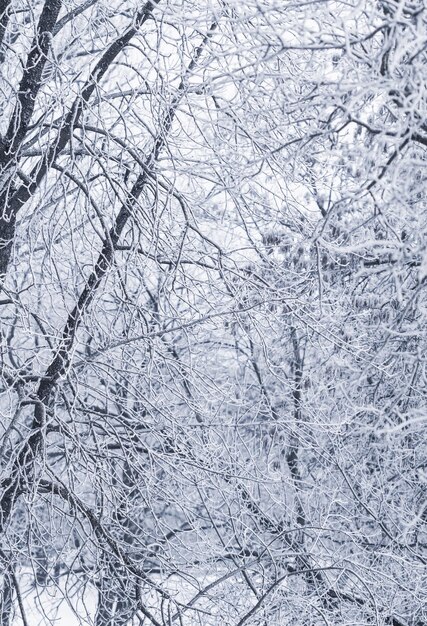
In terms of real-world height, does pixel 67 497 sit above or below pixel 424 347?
below

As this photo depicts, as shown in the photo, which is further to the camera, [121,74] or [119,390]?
[121,74]

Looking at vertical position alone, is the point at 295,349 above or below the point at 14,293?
above

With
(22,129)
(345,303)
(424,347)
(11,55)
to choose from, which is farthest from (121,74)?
(424,347)

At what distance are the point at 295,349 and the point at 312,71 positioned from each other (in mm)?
4070

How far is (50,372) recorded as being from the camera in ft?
18.9

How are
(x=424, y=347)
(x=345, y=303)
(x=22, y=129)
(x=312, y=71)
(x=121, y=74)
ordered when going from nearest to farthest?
(x=312, y=71) < (x=22, y=129) < (x=424, y=347) < (x=345, y=303) < (x=121, y=74)

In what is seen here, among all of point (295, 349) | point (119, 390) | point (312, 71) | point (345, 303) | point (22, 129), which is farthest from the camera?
point (295, 349)

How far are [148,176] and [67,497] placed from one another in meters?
2.30

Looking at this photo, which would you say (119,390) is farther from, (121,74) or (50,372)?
(121,74)

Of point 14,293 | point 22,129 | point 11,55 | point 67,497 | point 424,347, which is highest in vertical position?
point 11,55

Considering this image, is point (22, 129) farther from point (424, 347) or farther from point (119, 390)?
point (424, 347)

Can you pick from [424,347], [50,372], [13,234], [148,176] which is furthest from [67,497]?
[424,347]

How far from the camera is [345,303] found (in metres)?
7.35

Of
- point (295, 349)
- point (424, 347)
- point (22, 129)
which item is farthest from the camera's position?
point (295, 349)
